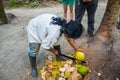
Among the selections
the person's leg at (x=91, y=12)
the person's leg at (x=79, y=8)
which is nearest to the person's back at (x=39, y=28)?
the person's leg at (x=79, y=8)

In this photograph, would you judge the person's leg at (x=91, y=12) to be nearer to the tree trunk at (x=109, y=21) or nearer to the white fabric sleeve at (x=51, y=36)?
the tree trunk at (x=109, y=21)

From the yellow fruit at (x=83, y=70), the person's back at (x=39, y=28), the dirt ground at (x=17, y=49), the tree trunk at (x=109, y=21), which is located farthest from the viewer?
the dirt ground at (x=17, y=49)

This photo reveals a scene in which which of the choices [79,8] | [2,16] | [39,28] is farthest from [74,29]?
[2,16]

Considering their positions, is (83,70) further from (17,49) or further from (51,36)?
(17,49)

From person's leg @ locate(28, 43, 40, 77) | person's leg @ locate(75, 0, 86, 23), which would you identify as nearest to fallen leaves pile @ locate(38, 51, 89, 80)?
person's leg @ locate(28, 43, 40, 77)

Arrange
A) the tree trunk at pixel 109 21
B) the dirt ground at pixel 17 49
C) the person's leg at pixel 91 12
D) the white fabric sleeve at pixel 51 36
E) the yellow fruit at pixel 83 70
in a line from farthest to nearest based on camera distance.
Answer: the person's leg at pixel 91 12 → the dirt ground at pixel 17 49 → the tree trunk at pixel 109 21 → the yellow fruit at pixel 83 70 → the white fabric sleeve at pixel 51 36

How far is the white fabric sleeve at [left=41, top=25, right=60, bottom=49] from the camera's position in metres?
3.71

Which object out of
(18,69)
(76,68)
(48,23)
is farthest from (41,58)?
(48,23)

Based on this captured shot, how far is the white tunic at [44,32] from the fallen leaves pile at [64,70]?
0.66 metres

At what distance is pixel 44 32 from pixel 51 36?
24cm

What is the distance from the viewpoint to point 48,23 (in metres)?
3.88

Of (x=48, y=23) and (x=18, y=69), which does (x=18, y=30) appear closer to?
(x=18, y=69)

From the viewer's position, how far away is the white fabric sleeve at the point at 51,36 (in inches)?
146

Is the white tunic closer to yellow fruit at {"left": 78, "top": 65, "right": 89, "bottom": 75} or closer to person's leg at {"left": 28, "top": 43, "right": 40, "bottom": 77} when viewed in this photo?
person's leg at {"left": 28, "top": 43, "right": 40, "bottom": 77}
